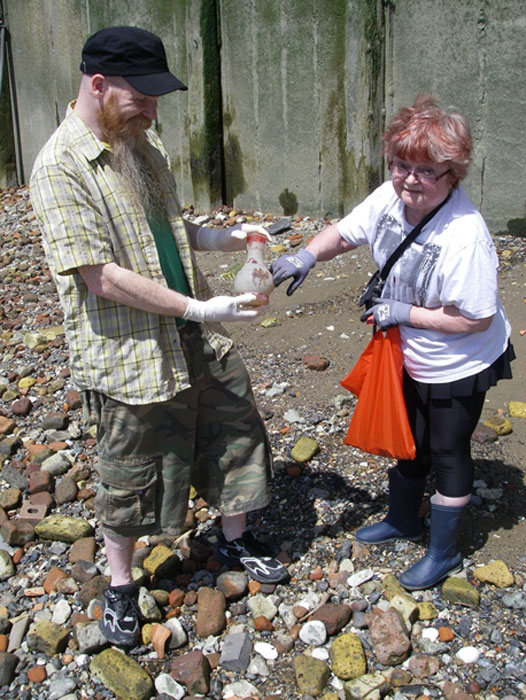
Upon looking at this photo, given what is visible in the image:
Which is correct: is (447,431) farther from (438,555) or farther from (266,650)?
(266,650)

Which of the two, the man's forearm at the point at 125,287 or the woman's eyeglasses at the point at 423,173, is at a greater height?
the woman's eyeglasses at the point at 423,173

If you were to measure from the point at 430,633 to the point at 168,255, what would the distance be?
1.56 metres

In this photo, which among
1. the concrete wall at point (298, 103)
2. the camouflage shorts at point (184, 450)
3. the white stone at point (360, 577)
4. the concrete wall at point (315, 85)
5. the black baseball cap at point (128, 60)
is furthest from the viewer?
the concrete wall at point (298, 103)

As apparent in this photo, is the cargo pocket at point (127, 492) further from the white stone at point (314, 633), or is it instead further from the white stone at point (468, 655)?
the white stone at point (468, 655)

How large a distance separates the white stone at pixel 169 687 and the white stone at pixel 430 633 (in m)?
0.83

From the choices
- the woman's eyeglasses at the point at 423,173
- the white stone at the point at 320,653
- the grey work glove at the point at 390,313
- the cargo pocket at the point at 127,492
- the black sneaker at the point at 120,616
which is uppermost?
the woman's eyeglasses at the point at 423,173

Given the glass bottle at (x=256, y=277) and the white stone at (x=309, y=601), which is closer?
the glass bottle at (x=256, y=277)

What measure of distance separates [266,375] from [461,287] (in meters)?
2.13

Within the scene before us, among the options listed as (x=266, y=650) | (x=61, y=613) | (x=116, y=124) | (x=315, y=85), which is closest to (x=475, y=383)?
(x=266, y=650)

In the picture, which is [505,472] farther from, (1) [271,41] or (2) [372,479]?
(1) [271,41]

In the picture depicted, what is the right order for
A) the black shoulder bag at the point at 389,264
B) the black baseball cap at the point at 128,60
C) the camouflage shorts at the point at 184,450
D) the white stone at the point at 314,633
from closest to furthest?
1. the black baseball cap at the point at 128,60
2. the black shoulder bag at the point at 389,264
3. the camouflage shorts at the point at 184,450
4. the white stone at the point at 314,633

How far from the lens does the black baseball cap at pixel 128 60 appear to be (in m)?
2.26

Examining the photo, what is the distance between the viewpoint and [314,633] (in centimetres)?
271

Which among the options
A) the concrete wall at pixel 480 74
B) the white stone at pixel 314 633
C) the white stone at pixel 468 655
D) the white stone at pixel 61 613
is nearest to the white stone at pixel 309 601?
the white stone at pixel 314 633
